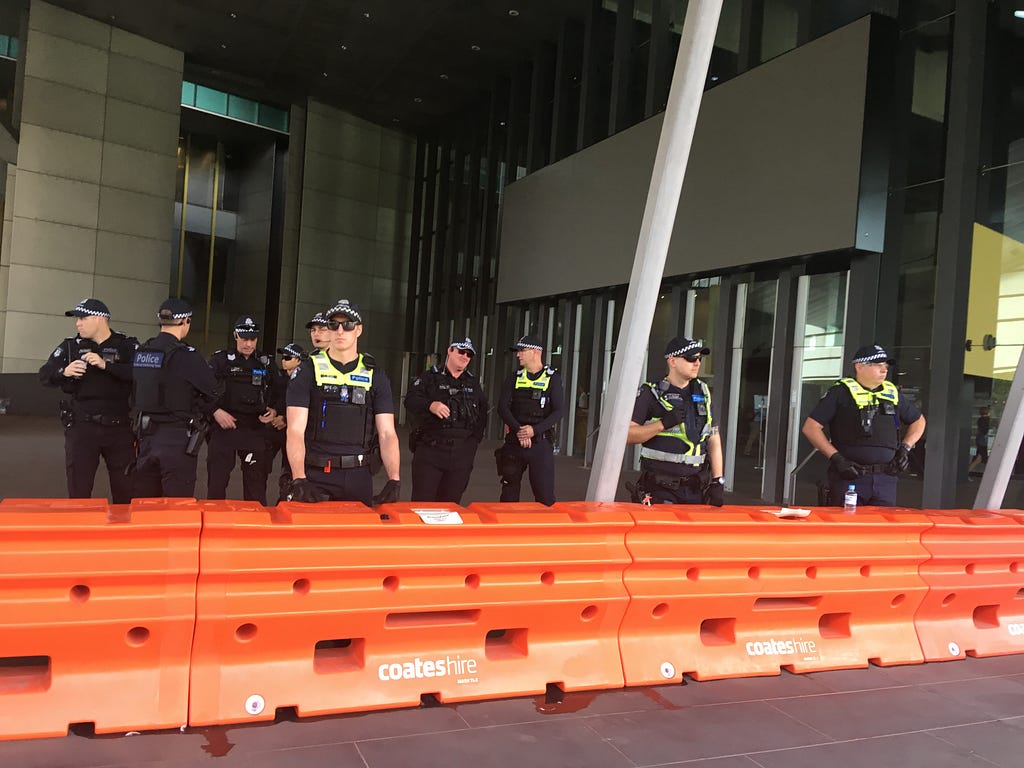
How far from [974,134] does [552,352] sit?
10570mm

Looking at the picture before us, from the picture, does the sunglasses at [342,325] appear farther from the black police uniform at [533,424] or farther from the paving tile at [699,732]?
the black police uniform at [533,424]

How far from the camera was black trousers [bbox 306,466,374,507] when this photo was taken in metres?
4.41

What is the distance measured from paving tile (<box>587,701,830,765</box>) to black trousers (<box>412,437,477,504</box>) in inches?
115

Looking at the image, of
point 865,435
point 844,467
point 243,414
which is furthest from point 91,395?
point 865,435

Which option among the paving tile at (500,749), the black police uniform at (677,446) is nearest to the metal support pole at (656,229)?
the black police uniform at (677,446)

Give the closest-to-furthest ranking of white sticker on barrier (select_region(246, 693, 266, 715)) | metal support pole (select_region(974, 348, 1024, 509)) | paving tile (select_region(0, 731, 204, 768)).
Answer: paving tile (select_region(0, 731, 204, 768))
white sticker on barrier (select_region(246, 693, 266, 715))
metal support pole (select_region(974, 348, 1024, 509))

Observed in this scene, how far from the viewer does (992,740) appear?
11.5ft

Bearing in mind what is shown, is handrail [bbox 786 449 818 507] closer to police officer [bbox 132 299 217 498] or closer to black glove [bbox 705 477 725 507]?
black glove [bbox 705 477 725 507]

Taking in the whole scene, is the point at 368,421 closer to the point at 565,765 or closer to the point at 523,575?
the point at 523,575

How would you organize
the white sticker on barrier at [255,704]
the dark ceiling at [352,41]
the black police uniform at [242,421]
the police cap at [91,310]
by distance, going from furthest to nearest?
the dark ceiling at [352,41]
the black police uniform at [242,421]
the police cap at [91,310]
the white sticker on barrier at [255,704]

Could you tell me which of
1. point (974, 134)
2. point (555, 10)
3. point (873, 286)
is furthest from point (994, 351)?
point (555, 10)

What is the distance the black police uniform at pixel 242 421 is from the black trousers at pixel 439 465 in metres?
1.38

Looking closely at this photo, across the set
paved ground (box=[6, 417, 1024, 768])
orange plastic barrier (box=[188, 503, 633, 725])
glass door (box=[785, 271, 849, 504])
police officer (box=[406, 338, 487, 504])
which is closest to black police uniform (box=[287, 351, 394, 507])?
orange plastic barrier (box=[188, 503, 633, 725])

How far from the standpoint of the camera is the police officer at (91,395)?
5.42 meters
